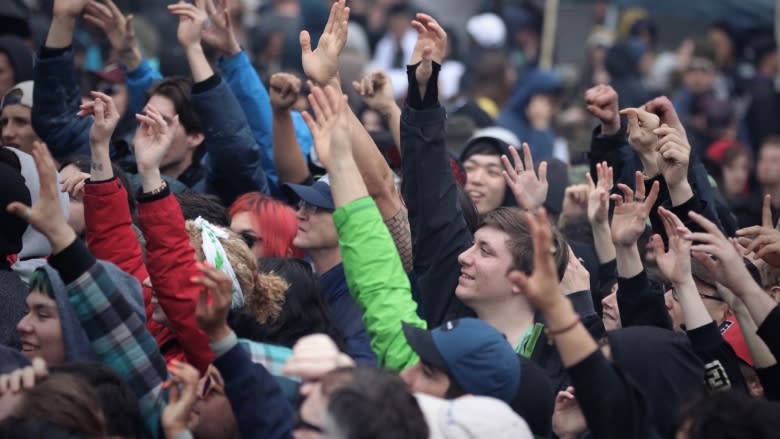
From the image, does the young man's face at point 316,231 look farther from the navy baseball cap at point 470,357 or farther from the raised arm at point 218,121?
the navy baseball cap at point 470,357

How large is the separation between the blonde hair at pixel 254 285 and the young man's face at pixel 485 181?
2218 millimetres

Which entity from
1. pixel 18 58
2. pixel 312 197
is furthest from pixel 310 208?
pixel 18 58

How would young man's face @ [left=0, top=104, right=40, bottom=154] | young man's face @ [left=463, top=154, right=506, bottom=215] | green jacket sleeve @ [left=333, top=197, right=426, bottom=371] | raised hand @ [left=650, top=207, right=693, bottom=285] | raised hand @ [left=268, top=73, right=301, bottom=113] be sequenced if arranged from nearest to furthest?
1. green jacket sleeve @ [left=333, top=197, right=426, bottom=371]
2. raised hand @ [left=650, top=207, right=693, bottom=285]
3. raised hand @ [left=268, top=73, right=301, bottom=113]
4. young man's face @ [left=0, top=104, right=40, bottom=154]
5. young man's face @ [left=463, top=154, right=506, bottom=215]

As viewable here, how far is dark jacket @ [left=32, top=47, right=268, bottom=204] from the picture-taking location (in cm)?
566

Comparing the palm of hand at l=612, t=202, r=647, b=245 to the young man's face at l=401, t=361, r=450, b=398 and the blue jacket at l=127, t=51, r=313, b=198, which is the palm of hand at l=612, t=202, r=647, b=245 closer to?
the young man's face at l=401, t=361, r=450, b=398

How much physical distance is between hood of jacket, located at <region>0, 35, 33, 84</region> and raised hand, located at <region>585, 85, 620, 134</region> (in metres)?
3.47

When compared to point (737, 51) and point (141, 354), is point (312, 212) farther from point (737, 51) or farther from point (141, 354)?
point (737, 51)

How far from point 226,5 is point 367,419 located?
11.1ft

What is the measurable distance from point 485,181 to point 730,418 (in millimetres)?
3405

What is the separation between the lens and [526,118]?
10.1 metres

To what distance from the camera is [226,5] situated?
604 centimetres

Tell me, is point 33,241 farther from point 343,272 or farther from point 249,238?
point 343,272

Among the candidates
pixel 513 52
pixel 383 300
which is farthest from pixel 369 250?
pixel 513 52

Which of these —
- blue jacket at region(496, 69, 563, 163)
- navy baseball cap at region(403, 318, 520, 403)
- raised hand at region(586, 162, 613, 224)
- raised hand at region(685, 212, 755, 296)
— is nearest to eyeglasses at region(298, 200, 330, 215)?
raised hand at region(586, 162, 613, 224)
